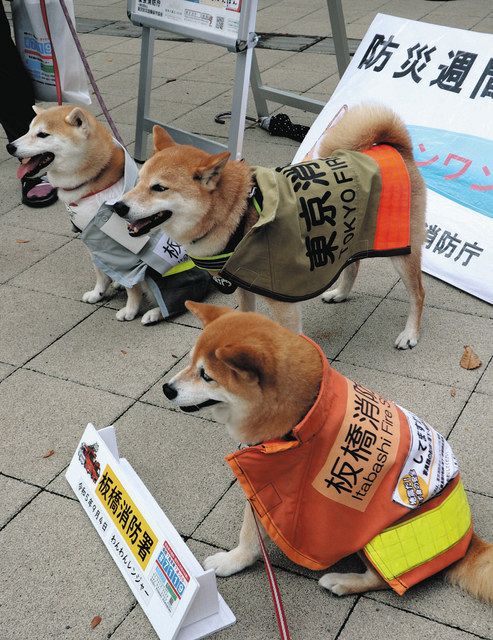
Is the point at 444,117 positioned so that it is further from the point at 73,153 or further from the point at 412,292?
the point at 73,153

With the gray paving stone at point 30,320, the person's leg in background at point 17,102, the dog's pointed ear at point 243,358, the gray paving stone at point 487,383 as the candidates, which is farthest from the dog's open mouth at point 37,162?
the gray paving stone at point 487,383

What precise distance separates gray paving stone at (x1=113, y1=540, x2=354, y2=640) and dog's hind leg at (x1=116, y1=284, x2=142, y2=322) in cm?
225

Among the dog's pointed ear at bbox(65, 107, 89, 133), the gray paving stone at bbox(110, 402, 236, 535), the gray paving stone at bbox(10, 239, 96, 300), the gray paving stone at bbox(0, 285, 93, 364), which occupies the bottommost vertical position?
the gray paving stone at bbox(10, 239, 96, 300)

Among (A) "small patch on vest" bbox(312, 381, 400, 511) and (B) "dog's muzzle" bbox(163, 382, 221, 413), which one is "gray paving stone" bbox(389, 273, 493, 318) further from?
(B) "dog's muzzle" bbox(163, 382, 221, 413)

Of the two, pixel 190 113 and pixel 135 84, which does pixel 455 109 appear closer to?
pixel 190 113

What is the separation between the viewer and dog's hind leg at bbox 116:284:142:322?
16.2ft

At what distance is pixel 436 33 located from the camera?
5.77m

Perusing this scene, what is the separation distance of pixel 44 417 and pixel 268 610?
5.77ft

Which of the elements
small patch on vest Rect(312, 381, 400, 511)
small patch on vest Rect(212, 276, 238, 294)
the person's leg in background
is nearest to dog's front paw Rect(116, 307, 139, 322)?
small patch on vest Rect(212, 276, 238, 294)

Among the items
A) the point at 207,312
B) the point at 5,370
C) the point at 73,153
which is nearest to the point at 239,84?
the point at 73,153

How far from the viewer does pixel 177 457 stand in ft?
12.3

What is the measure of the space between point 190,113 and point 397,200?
4.32m


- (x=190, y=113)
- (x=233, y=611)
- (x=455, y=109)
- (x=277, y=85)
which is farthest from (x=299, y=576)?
(x=277, y=85)

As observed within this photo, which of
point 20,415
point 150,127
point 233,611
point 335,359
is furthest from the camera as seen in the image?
point 150,127
